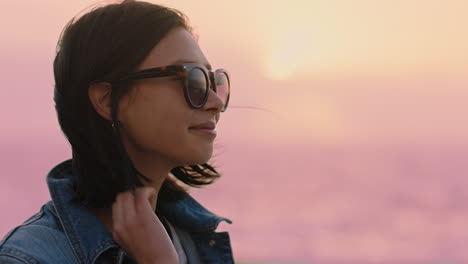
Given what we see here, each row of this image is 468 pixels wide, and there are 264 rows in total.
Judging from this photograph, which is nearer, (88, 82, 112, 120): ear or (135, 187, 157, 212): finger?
(135, 187, 157, 212): finger

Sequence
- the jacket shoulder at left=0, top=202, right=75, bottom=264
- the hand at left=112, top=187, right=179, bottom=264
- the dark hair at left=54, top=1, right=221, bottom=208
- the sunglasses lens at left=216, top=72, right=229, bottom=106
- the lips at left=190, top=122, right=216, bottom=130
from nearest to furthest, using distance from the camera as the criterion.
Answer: the jacket shoulder at left=0, top=202, right=75, bottom=264 → the hand at left=112, top=187, right=179, bottom=264 → the dark hair at left=54, top=1, right=221, bottom=208 → the lips at left=190, top=122, right=216, bottom=130 → the sunglasses lens at left=216, top=72, right=229, bottom=106

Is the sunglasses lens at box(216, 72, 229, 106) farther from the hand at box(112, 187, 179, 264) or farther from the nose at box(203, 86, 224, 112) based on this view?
the hand at box(112, 187, 179, 264)

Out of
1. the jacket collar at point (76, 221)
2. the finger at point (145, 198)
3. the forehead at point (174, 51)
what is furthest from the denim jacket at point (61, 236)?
the forehead at point (174, 51)

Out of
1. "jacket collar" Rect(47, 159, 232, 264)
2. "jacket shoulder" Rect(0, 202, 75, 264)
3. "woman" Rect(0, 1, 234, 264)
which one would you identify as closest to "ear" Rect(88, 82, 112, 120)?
"woman" Rect(0, 1, 234, 264)

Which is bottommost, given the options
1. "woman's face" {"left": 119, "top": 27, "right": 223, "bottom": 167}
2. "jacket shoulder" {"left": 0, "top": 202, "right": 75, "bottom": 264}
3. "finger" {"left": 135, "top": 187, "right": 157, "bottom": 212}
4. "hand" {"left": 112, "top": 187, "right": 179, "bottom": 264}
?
"jacket shoulder" {"left": 0, "top": 202, "right": 75, "bottom": 264}

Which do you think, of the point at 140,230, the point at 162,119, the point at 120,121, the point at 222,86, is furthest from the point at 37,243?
the point at 222,86

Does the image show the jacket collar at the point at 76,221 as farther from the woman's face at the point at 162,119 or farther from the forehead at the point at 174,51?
the forehead at the point at 174,51

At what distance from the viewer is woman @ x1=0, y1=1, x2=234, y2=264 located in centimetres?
337

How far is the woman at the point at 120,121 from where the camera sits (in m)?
3.37

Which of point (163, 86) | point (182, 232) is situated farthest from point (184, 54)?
point (182, 232)

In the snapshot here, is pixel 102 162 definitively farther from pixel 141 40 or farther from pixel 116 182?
pixel 141 40

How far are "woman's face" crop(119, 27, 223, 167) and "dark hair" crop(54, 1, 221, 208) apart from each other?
60 mm

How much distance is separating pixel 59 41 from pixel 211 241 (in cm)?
151

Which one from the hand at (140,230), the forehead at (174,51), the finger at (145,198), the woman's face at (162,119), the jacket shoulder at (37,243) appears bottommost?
the jacket shoulder at (37,243)
